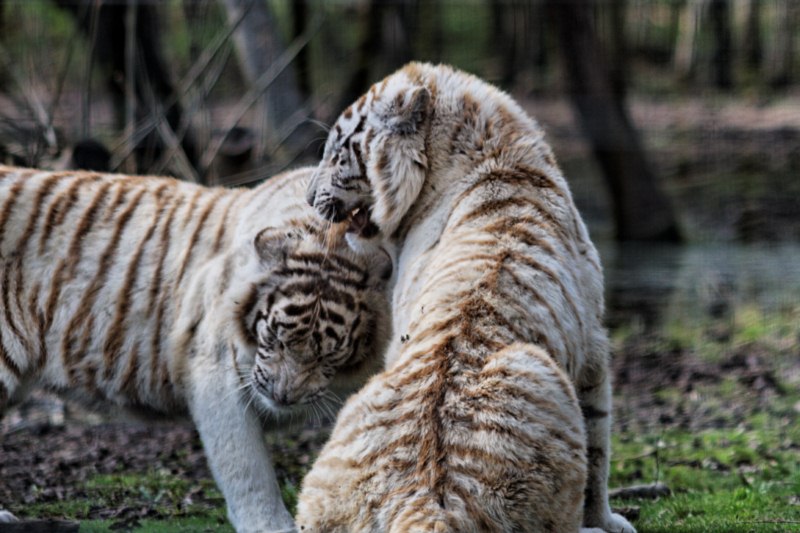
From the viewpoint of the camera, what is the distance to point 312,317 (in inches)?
130

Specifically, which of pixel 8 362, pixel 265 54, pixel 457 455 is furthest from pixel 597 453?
pixel 265 54

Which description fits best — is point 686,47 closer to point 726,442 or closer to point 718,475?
point 726,442

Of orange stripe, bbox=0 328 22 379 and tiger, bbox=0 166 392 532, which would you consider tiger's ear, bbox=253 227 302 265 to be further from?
orange stripe, bbox=0 328 22 379

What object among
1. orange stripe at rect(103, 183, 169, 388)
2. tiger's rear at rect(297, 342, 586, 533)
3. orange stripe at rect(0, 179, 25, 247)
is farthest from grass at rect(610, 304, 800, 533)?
orange stripe at rect(0, 179, 25, 247)

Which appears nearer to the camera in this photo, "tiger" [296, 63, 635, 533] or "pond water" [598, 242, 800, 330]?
"tiger" [296, 63, 635, 533]

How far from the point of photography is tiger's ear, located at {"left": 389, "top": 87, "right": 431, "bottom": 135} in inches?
131

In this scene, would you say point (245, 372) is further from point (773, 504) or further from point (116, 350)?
point (773, 504)

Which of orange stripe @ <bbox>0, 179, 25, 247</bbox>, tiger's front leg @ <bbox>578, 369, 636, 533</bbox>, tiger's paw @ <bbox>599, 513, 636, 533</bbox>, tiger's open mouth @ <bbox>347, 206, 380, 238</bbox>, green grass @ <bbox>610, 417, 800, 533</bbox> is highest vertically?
tiger's open mouth @ <bbox>347, 206, 380, 238</bbox>

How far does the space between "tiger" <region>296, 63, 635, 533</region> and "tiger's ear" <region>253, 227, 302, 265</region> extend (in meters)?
0.12

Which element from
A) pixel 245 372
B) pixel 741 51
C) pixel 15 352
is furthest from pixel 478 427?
pixel 741 51

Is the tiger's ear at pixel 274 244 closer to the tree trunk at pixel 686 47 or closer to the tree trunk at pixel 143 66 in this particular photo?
the tree trunk at pixel 143 66

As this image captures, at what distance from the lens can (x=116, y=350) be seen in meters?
3.84

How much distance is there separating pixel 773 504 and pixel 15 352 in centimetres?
251

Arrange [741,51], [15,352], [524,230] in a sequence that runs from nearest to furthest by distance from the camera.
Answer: [524,230]
[15,352]
[741,51]
